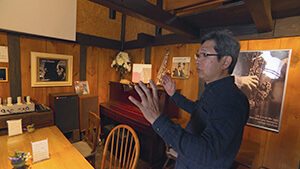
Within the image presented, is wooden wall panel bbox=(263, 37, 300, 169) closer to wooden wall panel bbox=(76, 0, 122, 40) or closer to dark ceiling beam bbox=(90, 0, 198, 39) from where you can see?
dark ceiling beam bbox=(90, 0, 198, 39)

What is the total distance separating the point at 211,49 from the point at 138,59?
256 centimetres

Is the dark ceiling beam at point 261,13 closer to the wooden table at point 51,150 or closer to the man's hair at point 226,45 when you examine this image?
the man's hair at point 226,45

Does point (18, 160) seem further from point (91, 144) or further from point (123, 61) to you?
point (123, 61)

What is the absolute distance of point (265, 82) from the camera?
5.83 ft

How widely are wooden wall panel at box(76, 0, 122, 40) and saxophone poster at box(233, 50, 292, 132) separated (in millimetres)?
2875

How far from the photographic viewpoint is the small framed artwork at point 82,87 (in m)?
3.10

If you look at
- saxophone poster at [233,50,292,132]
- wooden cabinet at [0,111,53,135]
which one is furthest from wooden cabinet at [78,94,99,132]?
saxophone poster at [233,50,292,132]

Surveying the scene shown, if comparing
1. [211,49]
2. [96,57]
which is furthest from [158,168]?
[96,57]

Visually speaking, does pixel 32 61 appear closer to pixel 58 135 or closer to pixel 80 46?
pixel 80 46

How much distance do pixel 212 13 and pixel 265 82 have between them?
1069mm

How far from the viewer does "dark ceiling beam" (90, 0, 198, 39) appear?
123cm

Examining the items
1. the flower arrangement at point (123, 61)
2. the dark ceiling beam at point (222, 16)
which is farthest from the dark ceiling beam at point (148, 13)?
the flower arrangement at point (123, 61)

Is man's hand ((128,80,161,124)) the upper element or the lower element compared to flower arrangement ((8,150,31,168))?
upper

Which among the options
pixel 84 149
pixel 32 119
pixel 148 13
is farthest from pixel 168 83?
pixel 32 119
